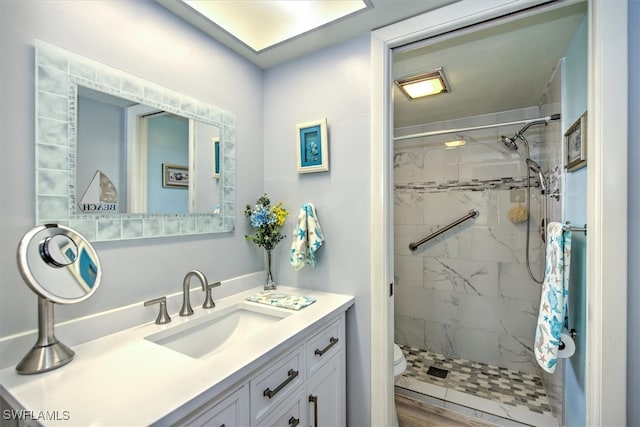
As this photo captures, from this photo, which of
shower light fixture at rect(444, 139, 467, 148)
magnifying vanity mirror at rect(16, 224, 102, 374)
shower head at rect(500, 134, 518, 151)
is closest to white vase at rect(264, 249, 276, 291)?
magnifying vanity mirror at rect(16, 224, 102, 374)

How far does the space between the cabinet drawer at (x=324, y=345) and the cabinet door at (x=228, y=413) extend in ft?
1.13

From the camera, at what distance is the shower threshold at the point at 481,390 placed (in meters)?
1.85

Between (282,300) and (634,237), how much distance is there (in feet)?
4.70

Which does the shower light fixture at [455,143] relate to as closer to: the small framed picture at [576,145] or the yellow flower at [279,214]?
the small framed picture at [576,145]

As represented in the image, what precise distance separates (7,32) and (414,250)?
295 cm

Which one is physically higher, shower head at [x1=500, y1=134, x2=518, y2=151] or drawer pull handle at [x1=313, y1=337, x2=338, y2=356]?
shower head at [x1=500, y1=134, x2=518, y2=151]

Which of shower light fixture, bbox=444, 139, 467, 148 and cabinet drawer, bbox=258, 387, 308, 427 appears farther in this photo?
shower light fixture, bbox=444, 139, 467, 148

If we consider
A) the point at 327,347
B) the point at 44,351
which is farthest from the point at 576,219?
the point at 44,351

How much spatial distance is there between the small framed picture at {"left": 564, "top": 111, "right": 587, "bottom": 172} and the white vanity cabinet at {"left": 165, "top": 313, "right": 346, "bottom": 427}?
1351 mm

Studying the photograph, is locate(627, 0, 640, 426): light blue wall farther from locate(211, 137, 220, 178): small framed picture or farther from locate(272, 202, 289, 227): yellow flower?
locate(211, 137, 220, 178): small framed picture

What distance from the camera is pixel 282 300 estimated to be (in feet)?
4.65

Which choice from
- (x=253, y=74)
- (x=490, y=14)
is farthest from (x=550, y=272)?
(x=253, y=74)

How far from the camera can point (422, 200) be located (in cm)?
285

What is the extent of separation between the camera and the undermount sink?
3.77 feet
